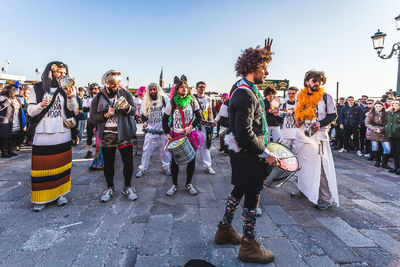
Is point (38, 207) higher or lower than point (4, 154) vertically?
lower

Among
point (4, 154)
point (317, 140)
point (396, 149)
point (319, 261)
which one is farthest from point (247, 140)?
point (4, 154)

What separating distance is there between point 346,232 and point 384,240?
1.22ft

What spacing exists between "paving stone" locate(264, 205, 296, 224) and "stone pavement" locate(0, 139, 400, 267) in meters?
0.01

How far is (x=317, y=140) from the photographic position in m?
3.30

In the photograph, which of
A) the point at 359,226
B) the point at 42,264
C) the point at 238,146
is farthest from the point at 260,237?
the point at 42,264

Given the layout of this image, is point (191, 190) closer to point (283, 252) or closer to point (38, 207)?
point (283, 252)

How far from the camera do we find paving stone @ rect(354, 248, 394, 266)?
2.11 meters

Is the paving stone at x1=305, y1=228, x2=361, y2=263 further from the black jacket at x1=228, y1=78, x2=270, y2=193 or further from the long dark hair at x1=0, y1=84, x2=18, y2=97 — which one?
the long dark hair at x1=0, y1=84, x2=18, y2=97

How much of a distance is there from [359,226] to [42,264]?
3.60 metres

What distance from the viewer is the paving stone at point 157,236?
2209mm

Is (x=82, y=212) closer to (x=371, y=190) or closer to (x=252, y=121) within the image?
(x=252, y=121)

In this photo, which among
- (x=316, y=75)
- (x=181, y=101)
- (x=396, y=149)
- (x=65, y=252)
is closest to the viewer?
(x=65, y=252)

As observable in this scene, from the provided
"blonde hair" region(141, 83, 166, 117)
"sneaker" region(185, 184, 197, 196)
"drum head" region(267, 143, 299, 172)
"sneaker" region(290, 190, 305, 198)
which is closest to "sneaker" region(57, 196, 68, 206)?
"sneaker" region(185, 184, 197, 196)

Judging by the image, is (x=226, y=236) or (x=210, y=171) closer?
(x=226, y=236)
